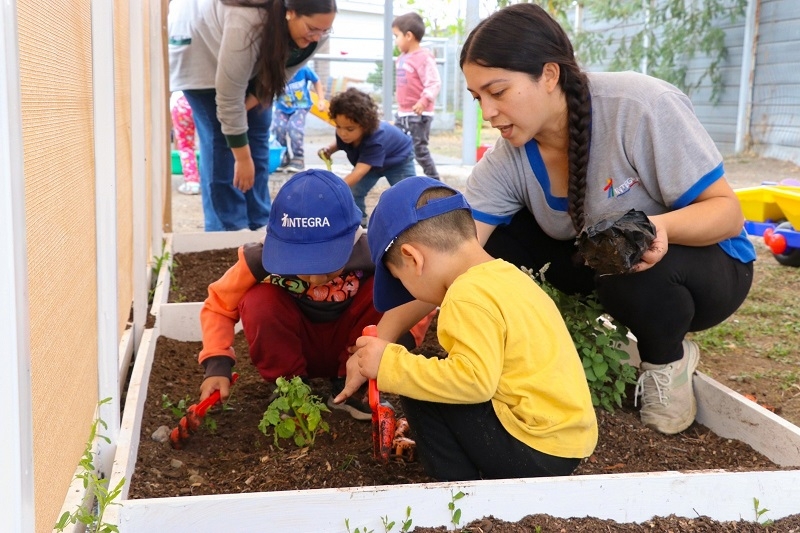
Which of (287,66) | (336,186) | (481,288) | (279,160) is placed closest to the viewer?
(481,288)

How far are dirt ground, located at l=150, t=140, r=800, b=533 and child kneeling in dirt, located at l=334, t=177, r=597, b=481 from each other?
169 millimetres

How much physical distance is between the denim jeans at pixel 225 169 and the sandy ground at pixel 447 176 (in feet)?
6.09

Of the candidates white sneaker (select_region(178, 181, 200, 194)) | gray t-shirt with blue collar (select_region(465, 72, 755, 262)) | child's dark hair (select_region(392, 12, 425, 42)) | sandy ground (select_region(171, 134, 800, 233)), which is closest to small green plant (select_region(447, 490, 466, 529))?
gray t-shirt with blue collar (select_region(465, 72, 755, 262))

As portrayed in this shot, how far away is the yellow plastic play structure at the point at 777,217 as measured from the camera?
501 centimetres

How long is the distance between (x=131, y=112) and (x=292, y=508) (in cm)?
186

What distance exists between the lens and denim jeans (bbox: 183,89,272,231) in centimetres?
444

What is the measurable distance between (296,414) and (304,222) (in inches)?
20.7

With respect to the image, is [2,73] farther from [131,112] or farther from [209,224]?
[209,224]

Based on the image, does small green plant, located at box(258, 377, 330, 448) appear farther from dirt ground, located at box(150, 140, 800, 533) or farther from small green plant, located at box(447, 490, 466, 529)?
small green plant, located at box(447, 490, 466, 529)

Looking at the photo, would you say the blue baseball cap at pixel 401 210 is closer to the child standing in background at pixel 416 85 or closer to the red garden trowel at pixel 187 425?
the red garden trowel at pixel 187 425

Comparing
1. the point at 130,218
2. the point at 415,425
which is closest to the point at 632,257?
the point at 415,425

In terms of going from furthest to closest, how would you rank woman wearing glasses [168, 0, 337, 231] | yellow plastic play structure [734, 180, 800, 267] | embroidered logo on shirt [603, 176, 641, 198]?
yellow plastic play structure [734, 180, 800, 267] < woman wearing glasses [168, 0, 337, 231] < embroidered logo on shirt [603, 176, 641, 198]

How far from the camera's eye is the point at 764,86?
10547 mm

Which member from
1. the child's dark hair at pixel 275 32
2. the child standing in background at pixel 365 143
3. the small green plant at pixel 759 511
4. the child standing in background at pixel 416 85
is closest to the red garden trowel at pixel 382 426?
the small green plant at pixel 759 511
